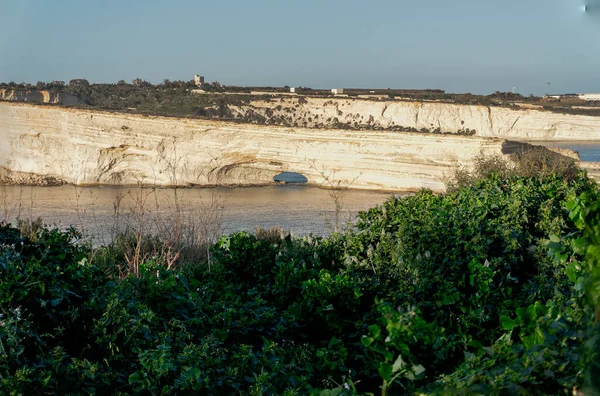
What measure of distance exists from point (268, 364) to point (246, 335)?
28.5 inches

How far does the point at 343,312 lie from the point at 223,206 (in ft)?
23.9

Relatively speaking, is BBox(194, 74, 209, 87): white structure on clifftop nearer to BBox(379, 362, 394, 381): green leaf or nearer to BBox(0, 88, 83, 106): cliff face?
BBox(0, 88, 83, 106): cliff face

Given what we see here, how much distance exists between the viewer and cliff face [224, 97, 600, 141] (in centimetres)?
5247

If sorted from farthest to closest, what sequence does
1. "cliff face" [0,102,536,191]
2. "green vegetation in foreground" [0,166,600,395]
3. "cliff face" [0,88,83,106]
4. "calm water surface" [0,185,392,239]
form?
1. "cliff face" [0,88,83,106]
2. "cliff face" [0,102,536,191]
3. "calm water surface" [0,185,392,239]
4. "green vegetation in foreground" [0,166,600,395]

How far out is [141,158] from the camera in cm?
2609

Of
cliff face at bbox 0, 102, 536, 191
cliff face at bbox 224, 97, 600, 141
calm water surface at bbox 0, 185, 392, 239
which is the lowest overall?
calm water surface at bbox 0, 185, 392, 239

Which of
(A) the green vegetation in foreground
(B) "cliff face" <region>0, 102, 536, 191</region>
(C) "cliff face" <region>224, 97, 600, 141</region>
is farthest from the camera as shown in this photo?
(C) "cliff face" <region>224, 97, 600, 141</region>

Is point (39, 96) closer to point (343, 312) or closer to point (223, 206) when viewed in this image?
point (223, 206)

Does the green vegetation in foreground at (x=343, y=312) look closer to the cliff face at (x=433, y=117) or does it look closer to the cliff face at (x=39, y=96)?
the cliff face at (x=39, y=96)

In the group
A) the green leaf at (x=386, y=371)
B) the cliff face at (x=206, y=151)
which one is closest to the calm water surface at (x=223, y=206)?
the cliff face at (x=206, y=151)

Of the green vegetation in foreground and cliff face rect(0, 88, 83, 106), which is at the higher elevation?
cliff face rect(0, 88, 83, 106)

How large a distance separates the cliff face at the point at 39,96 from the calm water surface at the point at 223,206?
50.3 feet

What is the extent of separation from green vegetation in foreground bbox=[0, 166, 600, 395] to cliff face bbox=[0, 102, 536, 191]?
1470cm

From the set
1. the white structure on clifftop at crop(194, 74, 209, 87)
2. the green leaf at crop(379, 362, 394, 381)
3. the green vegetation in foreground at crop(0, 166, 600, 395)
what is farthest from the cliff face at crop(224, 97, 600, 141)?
the green leaf at crop(379, 362, 394, 381)
